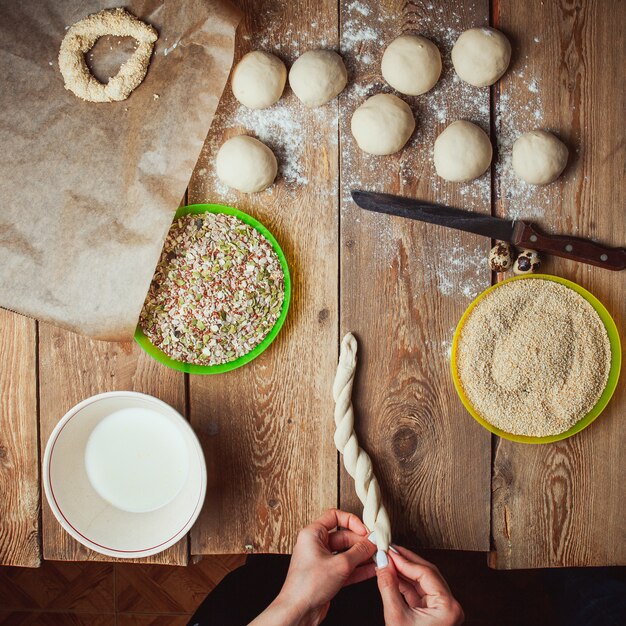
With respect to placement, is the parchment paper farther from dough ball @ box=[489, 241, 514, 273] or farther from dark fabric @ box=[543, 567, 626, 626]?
dark fabric @ box=[543, 567, 626, 626]

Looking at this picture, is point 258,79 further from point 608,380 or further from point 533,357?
Answer: point 608,380

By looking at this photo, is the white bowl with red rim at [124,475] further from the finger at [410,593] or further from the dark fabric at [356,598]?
the finger at [410,593]

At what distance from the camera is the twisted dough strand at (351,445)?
101 centimetres

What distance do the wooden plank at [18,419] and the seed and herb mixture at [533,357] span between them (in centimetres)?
77

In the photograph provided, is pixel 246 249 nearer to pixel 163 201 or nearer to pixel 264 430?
pixel 163 201

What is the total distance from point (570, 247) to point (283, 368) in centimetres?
55

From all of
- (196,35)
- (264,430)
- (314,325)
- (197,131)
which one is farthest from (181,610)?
(196,35)

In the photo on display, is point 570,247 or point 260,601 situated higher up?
point 570,247

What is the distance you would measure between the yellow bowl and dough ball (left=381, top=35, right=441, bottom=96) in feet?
1.22

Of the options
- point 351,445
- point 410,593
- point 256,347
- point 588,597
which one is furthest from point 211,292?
point 588,597

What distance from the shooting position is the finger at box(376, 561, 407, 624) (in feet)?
3.01

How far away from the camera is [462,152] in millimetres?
1002

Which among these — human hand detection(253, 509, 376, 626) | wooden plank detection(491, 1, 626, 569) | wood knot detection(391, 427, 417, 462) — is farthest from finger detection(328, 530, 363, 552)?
wooden plank detection(491, 1, 626, 569)

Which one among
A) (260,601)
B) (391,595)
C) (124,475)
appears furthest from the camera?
(260,601)
